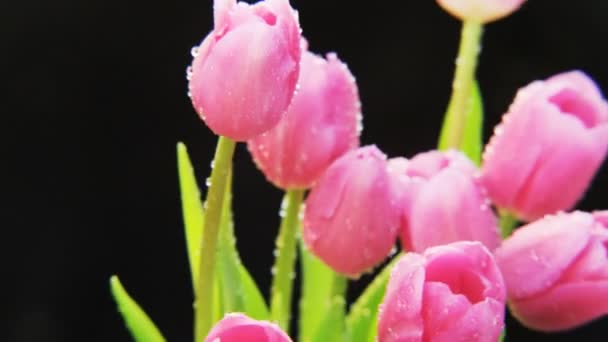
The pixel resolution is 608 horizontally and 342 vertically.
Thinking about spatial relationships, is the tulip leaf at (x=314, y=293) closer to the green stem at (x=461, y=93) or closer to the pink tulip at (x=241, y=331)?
the green stem at (x=461, y=93)

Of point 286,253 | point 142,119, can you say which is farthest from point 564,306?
point 142,119

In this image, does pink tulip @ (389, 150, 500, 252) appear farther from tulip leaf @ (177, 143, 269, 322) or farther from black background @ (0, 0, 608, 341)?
black background @ (0, 0, 608, 341)


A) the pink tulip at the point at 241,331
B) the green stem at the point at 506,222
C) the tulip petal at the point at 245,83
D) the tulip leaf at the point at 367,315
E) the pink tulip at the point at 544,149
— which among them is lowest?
the tulip leaf at the point at 367,315

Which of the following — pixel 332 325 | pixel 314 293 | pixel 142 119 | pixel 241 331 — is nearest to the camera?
pixel 241 331

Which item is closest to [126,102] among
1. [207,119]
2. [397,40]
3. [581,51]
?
[397,40]

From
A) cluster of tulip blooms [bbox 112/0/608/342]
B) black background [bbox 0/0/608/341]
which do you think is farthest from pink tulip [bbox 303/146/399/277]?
black background [bbox 0/0/608/341]

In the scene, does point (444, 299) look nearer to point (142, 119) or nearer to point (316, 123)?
point (316, 123)

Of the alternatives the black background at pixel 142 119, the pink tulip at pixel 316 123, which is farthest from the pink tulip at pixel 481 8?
the black background at pixel 142 119
